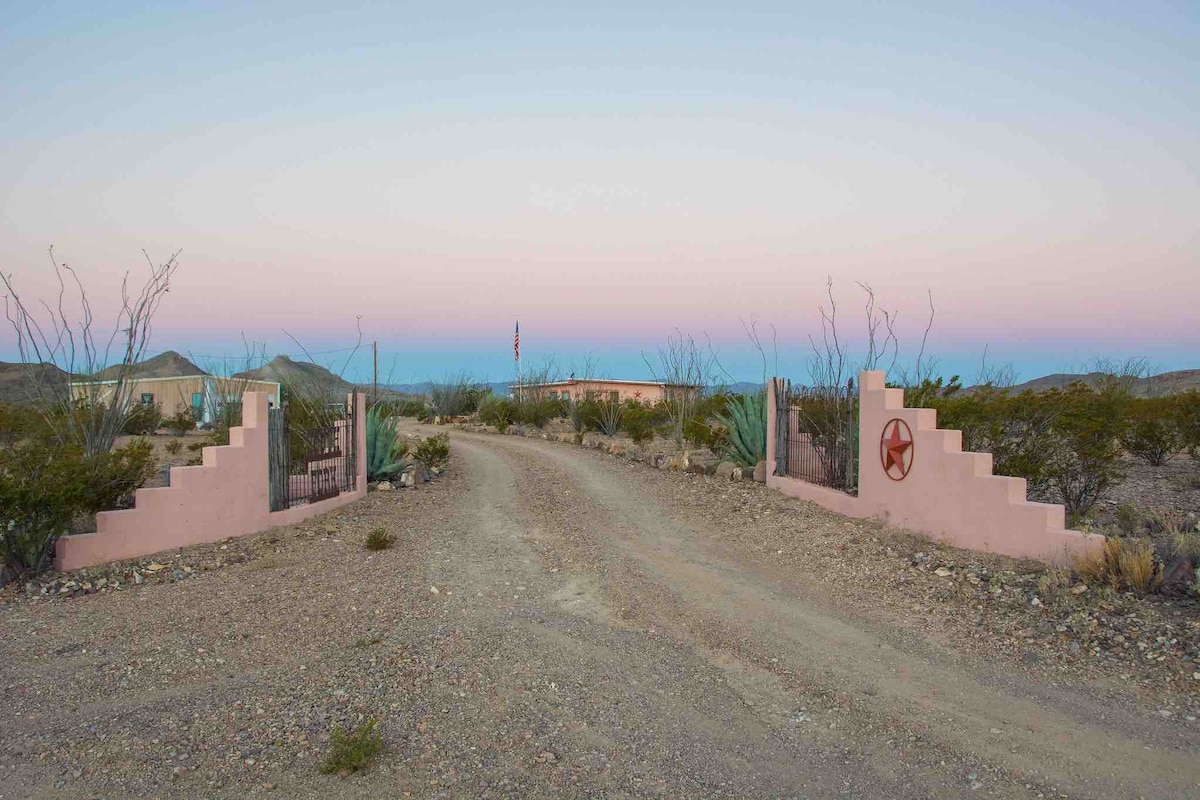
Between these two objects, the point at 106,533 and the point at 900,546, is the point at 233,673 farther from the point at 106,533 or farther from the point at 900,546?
the point at 900,546

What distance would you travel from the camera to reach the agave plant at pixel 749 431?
612 inches

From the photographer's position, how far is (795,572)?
9.05 metres

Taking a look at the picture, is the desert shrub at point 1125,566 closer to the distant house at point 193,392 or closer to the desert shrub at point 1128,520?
the desert shrub at point 1128,520

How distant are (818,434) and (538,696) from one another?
8.61 m

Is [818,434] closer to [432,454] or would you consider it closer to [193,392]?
[432,454]

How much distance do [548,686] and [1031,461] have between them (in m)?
7.99

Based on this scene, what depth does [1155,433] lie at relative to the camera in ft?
50.3

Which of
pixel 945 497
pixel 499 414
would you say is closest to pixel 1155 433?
pixel 945 497

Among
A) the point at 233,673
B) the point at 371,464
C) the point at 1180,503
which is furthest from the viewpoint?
the point at 371,464

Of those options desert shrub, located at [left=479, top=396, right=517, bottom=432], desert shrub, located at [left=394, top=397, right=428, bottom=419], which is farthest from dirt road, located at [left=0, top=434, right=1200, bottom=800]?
desert shrub, located at [left=394, top=397, right=428, bottom=419]

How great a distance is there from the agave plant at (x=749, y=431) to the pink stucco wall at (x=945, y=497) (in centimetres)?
323

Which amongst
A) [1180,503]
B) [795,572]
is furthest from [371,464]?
[1180,503]

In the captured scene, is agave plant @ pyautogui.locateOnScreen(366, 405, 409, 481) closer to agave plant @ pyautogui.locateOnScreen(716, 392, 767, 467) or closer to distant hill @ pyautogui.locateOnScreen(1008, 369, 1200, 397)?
agave plant @ pyautogui.locateOnScreen(716, 392, 767, 467)

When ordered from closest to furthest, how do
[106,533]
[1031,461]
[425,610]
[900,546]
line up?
[425,610]
[106,533]
[900,546]
[1031,461]
